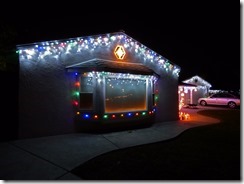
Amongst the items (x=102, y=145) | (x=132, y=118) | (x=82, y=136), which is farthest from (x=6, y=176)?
(x=132, y=118)

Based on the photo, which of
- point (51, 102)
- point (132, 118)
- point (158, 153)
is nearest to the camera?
point (158, 153)

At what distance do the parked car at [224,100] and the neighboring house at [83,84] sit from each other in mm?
13853

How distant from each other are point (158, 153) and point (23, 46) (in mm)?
5896

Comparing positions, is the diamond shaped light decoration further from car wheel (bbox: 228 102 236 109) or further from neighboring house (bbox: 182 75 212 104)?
neighboring house (bbox: 182 75 212 104)

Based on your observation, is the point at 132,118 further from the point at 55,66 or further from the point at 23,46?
the point at 23,46

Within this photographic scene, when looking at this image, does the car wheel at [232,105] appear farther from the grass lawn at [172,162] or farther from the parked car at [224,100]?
the grass lawn at [172,162]

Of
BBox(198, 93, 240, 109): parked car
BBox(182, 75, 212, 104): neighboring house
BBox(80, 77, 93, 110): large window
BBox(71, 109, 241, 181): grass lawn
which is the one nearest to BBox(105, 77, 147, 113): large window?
BBox(80, 77, 93, 110): large window

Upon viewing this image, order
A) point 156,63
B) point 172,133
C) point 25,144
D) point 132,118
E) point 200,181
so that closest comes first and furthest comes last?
1. point 200,181
2. point 25,144
3. point 172,133
4. point 132,118
5. point 156,63

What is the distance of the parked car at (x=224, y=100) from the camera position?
21.6 metres

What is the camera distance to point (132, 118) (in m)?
10.0

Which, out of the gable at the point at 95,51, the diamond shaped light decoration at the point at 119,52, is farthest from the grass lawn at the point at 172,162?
the diamond shaped light decoration at the point at 119,52

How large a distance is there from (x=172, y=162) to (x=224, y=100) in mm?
18874

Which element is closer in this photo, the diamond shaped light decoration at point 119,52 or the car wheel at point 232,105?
the diamond shaped light decoration at point 119,52

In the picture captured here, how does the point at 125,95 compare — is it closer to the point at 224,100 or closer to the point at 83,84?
the point at 83,84
